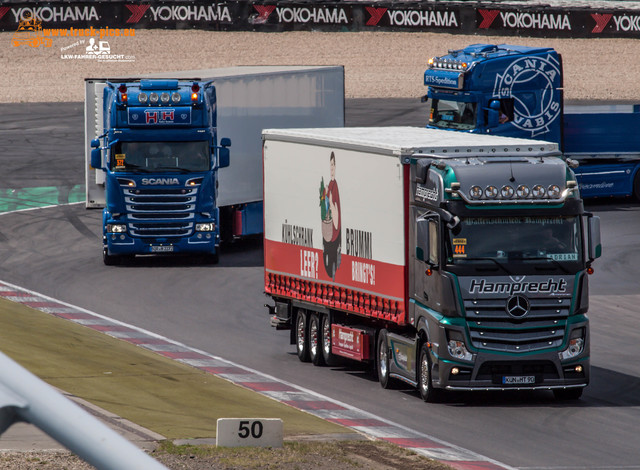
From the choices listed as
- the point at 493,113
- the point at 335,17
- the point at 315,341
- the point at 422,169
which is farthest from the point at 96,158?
the point at 335,17

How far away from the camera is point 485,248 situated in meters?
16.6

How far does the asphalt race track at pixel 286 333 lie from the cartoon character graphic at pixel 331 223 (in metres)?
1.81

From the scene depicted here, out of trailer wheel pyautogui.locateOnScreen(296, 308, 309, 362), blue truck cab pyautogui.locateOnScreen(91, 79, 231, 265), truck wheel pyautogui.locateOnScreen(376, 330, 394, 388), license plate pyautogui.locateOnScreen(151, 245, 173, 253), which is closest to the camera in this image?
truck wheel pyautogui.locateOnScreen(376, 330, 394, 388)

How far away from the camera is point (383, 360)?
18500 millimetres

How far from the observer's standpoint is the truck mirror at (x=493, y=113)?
35344 millimetres

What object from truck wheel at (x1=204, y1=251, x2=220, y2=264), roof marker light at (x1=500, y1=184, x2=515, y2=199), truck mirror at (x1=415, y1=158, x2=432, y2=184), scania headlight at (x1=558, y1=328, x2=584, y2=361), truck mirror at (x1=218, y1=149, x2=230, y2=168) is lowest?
truck wheel at (x1=204, y1=251, x2=220, y2=264)

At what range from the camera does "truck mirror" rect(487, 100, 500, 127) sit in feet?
116

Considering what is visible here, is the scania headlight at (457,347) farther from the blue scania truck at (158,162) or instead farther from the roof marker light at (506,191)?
the blue scania truck at (158,162)

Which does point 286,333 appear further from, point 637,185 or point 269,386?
point 637,185

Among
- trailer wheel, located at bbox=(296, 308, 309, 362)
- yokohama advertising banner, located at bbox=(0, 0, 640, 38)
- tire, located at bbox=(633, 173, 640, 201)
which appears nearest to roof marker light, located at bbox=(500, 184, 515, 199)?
trailer wheel, located at bbox=(296, 308, 309, 362)

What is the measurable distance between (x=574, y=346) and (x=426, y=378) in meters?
2.09

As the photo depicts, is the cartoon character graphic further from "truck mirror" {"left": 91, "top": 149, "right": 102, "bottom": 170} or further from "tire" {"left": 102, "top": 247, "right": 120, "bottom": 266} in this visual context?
"tire" {"left": 102, "top": 247, "right": 120, "bottom": 266}

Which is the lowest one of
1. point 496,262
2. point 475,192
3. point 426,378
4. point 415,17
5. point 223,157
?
point 426,378

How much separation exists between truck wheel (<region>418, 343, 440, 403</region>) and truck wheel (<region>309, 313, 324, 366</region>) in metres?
3.04
